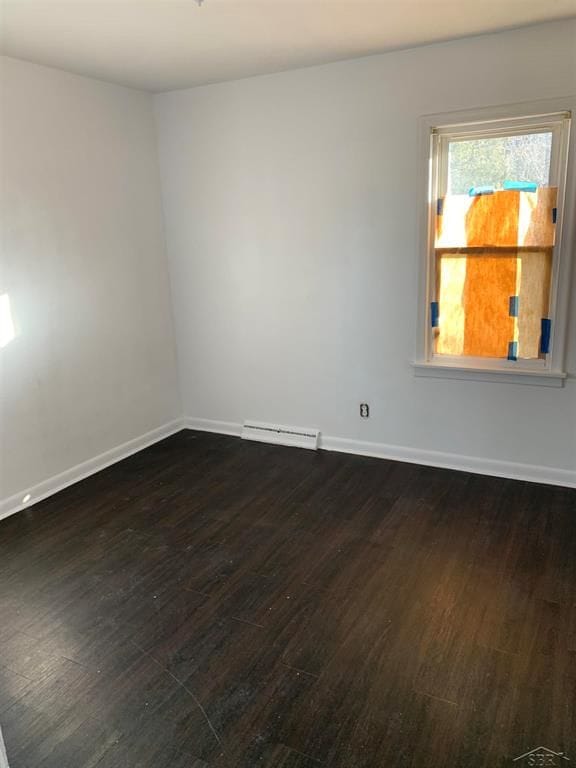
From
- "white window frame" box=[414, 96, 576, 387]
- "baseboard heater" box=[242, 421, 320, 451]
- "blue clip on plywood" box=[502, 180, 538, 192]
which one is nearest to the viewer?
"white window frame" box=[414, 96, 576, 387]

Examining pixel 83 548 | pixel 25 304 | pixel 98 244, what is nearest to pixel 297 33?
pixel 98 244

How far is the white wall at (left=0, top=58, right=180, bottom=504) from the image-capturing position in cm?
314

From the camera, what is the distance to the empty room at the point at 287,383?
1.92m

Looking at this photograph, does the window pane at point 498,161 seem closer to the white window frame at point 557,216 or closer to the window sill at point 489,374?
the white window frame at point 557,216

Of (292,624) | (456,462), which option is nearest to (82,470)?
(292,624)

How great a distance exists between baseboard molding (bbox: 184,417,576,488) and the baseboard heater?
78 mm

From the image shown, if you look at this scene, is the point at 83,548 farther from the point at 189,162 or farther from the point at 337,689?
the point at 189,162

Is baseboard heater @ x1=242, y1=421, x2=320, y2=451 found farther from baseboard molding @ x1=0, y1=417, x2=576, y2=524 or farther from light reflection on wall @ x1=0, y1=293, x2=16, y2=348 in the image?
light reflection on wall @ x1=0, y1=293, x2=16, y2=348

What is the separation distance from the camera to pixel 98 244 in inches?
144

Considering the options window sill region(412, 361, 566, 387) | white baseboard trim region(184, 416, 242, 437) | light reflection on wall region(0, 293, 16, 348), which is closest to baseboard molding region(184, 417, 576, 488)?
window sill region(412, 361, 566, 387)

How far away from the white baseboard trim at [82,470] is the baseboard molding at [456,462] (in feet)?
4.25

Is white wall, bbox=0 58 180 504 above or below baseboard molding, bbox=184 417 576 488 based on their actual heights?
above

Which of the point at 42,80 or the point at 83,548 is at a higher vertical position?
the point at 42,80

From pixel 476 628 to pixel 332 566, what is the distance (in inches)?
27.7
